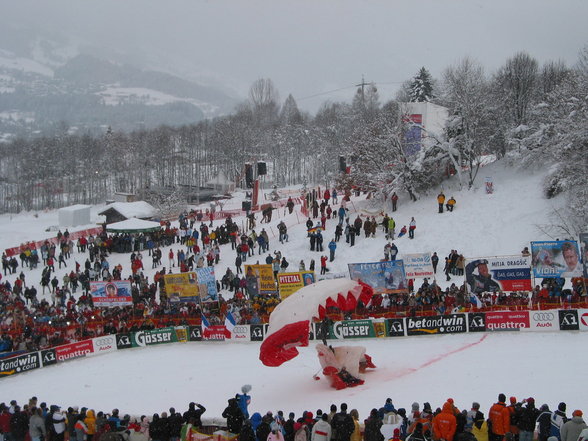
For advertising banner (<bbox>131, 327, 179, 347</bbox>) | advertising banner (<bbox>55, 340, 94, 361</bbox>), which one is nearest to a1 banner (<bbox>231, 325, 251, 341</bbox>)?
advertising banner (<bbox>131, 327, 179, 347</bbox>)

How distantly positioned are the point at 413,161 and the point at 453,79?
5.53 m

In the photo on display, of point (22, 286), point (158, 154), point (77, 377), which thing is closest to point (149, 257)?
point (22, 286)

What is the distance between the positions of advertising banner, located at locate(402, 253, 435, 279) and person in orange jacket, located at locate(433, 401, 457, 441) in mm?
11977

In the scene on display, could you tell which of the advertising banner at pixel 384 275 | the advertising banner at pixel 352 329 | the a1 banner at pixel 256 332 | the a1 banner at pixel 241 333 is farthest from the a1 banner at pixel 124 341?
the advertising banner at pixel 384 275

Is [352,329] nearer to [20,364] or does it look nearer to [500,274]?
[500,274]

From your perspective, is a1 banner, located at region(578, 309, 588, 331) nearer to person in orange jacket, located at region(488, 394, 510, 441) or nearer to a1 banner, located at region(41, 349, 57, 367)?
person in orange jacket, located at region(488, 394, 510, 441)

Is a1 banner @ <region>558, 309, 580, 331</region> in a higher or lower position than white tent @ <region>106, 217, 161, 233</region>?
lower

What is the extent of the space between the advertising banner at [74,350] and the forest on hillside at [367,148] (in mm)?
19231

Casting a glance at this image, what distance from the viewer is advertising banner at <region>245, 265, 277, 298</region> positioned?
24.0 metres

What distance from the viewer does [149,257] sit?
33.8 metres

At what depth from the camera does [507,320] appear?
19516 mm

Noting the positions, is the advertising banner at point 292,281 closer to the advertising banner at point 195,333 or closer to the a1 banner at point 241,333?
the a1 banner at point 241,333

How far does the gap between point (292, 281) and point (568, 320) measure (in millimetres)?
9074

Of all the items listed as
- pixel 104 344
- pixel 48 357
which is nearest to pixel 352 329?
pixel 104 344
